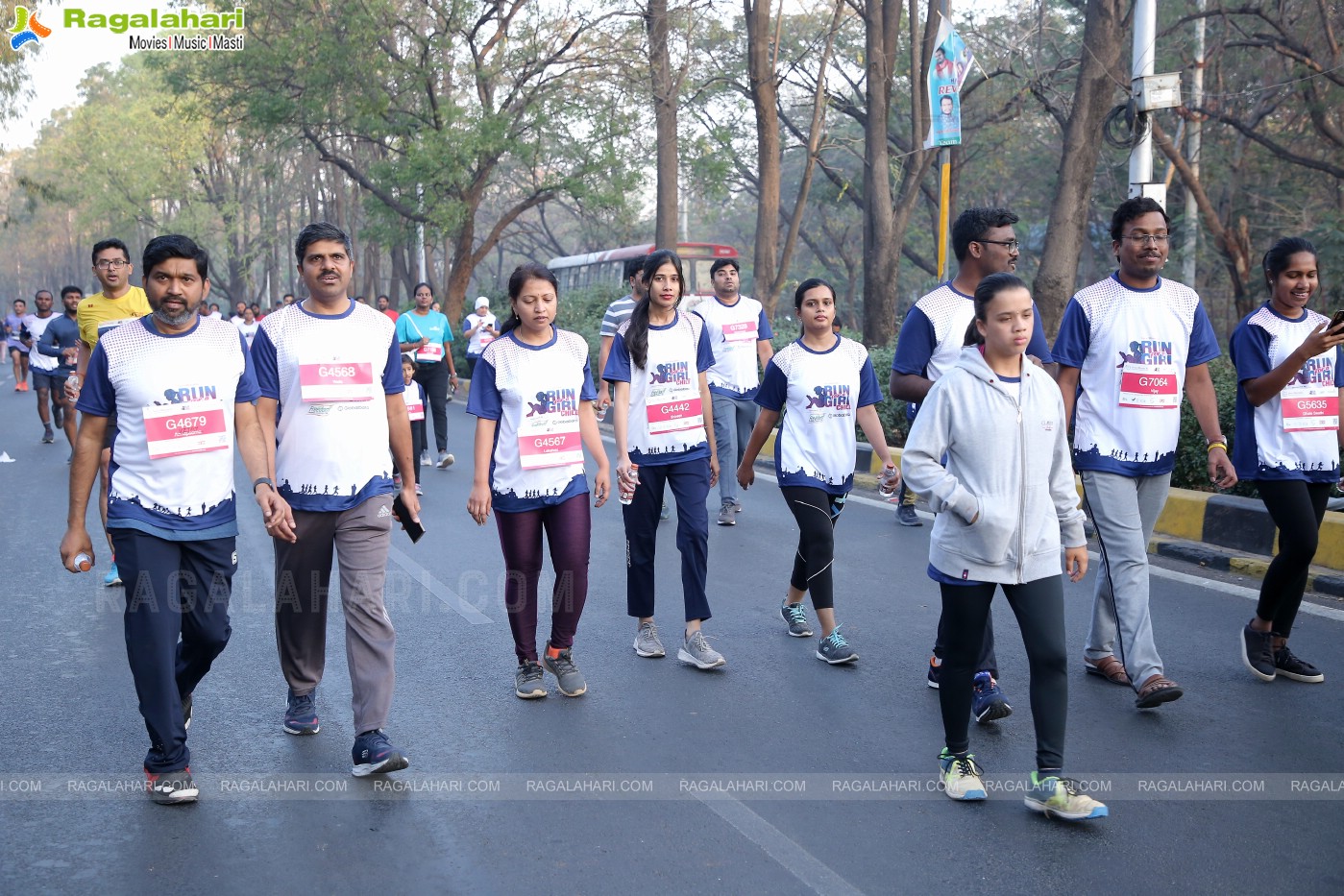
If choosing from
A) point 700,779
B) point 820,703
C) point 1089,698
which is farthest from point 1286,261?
point 700,779

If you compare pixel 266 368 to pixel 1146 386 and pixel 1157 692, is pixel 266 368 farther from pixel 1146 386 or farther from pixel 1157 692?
pixel 1157 692

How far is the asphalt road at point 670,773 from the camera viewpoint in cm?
378

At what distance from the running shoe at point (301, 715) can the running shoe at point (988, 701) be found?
2.54 m

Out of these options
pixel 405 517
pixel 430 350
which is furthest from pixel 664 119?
pixel 405 517

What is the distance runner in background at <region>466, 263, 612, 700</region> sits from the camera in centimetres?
528

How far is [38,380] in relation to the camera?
1628 cm

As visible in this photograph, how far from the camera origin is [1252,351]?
5633 mm

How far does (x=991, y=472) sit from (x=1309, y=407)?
2233mm

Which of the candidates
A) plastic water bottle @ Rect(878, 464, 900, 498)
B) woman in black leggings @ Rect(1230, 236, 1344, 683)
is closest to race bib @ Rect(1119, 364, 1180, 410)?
woman in black leggings @ Rect(1230, 236, 1344, 683)

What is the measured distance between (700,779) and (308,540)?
1.61 m

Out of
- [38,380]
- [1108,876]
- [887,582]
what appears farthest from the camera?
[38,380]

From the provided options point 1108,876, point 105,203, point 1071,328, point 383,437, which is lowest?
point 1108,876

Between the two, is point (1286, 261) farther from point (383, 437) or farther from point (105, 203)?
point (105, 203)

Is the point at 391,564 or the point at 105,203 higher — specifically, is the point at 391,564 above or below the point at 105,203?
below
